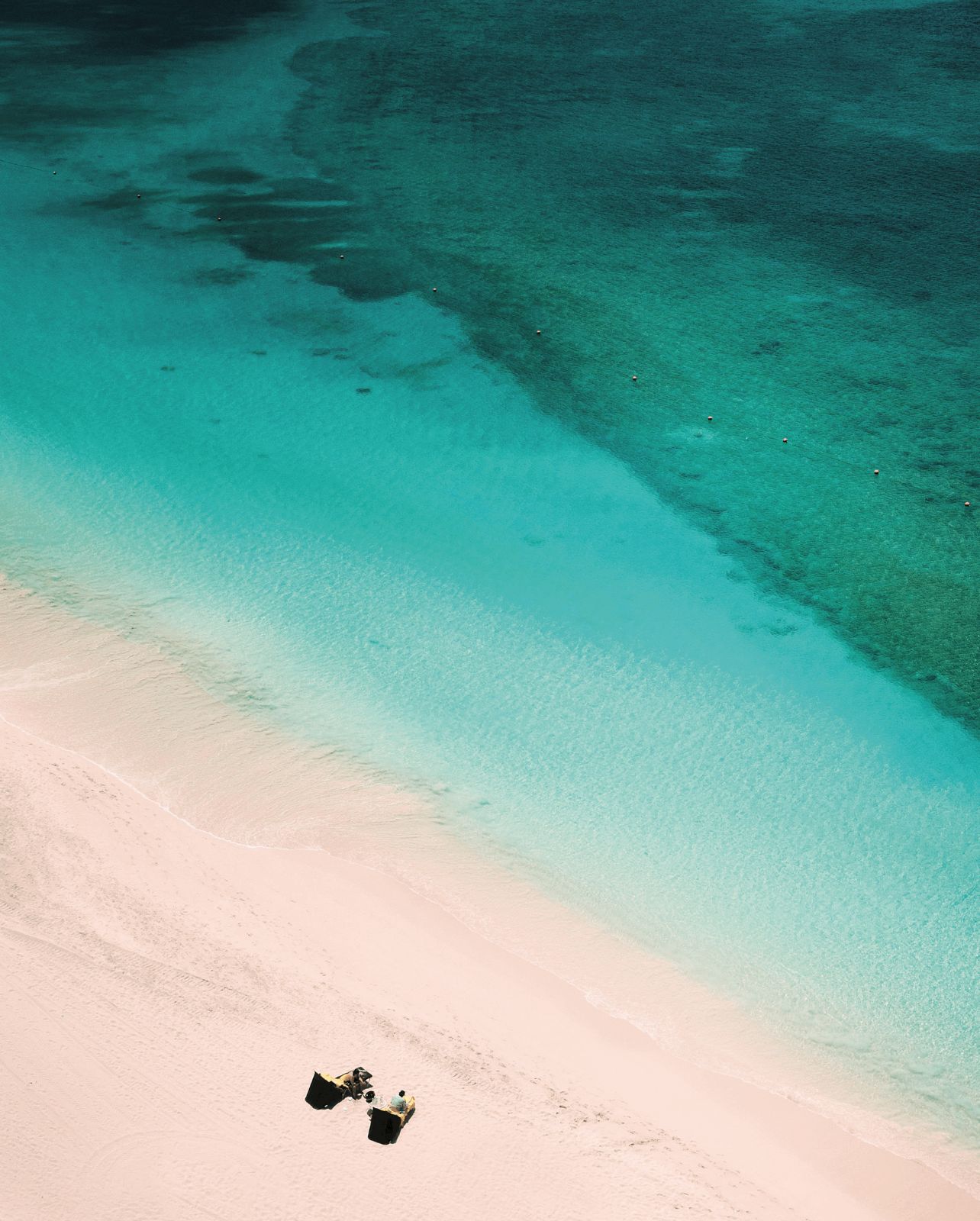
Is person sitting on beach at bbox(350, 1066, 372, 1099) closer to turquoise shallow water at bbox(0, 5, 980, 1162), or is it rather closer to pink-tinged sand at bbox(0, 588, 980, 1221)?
pink-tinged sand at bbox(0, 588, 980, 1221)

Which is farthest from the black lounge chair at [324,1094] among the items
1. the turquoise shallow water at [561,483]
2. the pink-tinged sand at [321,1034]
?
the turquoise shallow water at [561,483]

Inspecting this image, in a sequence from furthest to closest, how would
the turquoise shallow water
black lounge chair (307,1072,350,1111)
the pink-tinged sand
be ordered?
the turquoise shallow water
black lounge chair (307,1072,350,1111)
the pink-tinged sand

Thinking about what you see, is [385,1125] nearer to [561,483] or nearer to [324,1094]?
[324,1094]

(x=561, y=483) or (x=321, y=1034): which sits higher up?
(x=561, y=483)

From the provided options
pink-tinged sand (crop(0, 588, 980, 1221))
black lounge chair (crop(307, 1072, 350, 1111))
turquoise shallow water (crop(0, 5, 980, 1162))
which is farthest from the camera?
turquoise shallow water (crop(0, 5, 980, 1162))

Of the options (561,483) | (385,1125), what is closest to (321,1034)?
(385,1125)

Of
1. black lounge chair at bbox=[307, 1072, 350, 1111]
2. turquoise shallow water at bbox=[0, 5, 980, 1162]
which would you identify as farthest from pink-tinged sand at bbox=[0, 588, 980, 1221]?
turquoise shallow water at bbox=[0, 5, 980, 1162]

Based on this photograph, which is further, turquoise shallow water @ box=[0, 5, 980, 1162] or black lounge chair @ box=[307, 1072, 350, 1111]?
turquoise shallow water @ box=[0, 5, 980, 1162]
